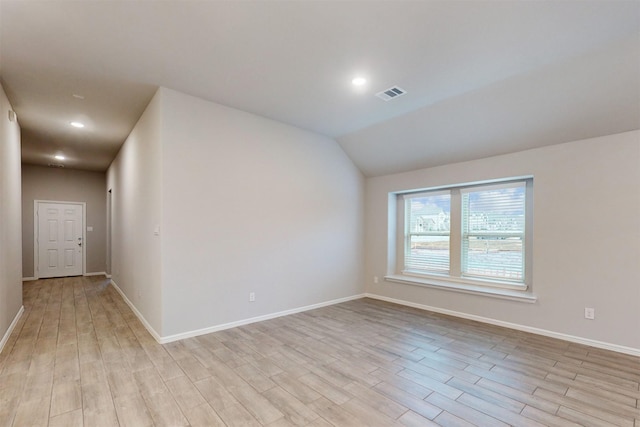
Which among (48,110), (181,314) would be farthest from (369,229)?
(48,110)

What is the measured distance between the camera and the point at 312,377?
2549mm

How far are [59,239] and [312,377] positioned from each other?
809 cm

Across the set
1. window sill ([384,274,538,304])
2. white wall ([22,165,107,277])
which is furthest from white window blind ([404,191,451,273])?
white wall ([22,165,107,277])

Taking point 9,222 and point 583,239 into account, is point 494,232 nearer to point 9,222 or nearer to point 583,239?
point 583,239

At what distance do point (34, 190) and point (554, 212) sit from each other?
10281 mm

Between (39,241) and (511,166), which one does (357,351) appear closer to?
(511,166)

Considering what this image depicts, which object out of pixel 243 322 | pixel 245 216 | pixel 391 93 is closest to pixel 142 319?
pixel 243 322

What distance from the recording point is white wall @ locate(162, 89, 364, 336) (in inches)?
135

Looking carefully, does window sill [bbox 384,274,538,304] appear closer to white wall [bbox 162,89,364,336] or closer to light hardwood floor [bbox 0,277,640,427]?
light hardwood floor [bbox 0,277,640,427]

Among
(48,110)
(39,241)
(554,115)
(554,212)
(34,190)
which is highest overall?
(48,110)

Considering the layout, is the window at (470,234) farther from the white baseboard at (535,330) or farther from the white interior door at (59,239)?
the white interior door at (59,239)

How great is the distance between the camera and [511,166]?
12.9 ft

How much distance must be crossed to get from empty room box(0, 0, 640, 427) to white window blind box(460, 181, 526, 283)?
3 centimetres

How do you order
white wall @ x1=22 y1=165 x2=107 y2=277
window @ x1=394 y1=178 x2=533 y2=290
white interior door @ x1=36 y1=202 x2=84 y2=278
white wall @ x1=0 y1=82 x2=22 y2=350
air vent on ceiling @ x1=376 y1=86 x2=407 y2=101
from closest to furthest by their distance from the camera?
white wall @ x1=0 y1=82 x2=22 y2=350 < air vent on ceiling @ x1=376 y1=86 x2=407 y2=101 < window @ x1=394 y1=178 x2=533 y2=290 < white wall @ x1=22 y1=165 x2=107 y2=277 < white interior door @ x1=36 y1=202 x2=84 y2=278
